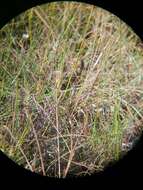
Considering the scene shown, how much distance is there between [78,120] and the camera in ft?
13.4

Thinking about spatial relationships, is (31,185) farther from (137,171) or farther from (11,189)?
(137,171)

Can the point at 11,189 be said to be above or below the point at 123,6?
below

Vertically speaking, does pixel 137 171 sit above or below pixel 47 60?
below

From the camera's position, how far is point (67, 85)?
4.06 m

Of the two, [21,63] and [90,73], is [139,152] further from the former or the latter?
Result: [21,63]

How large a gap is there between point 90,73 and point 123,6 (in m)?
0.43

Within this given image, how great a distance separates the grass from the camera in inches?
159

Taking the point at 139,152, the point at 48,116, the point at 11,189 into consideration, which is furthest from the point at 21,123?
the point at 139,152

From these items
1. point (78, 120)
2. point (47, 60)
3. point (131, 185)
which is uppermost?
point (47, 60)

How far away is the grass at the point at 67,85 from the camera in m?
4.04

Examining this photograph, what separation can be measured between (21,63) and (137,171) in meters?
0.92

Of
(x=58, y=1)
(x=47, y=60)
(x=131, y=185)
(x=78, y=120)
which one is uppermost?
(x=58, y=1)

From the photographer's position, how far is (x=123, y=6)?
4137 mm

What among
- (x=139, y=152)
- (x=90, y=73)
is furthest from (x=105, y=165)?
(x=90, y=73)
